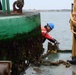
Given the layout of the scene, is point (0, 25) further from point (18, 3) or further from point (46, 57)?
point (46, 57)

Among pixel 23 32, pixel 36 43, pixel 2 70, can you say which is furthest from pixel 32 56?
pixel 2 70

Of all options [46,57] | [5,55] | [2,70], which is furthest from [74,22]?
[2,70]

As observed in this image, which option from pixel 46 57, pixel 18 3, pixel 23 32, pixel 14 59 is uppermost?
pixel 18 3

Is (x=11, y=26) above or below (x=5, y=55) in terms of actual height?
above

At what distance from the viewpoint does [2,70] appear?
17.9 feet

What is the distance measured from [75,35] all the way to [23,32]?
8.03 feet

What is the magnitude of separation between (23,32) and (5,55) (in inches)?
31.9

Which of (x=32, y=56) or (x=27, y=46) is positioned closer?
(x=27, y=46)

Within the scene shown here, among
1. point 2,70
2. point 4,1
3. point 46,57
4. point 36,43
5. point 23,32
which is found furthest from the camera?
point 46,57

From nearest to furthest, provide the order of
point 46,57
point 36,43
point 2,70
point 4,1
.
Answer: point 2,70, point 4,1, point 36,43, point 46,57

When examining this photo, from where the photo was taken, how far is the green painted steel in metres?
7.60

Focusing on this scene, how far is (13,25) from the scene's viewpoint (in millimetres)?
7766

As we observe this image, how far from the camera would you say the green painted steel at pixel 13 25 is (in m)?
7.60

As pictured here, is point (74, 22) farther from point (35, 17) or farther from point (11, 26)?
point (11, 26)
